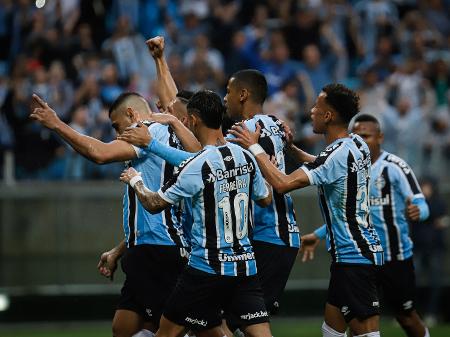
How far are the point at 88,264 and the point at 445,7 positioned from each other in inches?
350

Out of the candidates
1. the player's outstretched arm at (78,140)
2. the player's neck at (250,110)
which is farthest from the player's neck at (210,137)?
the player's neck at (250,110)

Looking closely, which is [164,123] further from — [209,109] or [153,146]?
[209,109]

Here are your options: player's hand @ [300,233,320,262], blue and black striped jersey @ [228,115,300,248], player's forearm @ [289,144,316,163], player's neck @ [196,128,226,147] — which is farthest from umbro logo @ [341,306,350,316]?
player's neck @ [196,128,226,147]

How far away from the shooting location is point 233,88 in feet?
30.7

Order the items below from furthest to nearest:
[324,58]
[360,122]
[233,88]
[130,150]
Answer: [324,58]
[360,122]
[233,88]
[130,150]

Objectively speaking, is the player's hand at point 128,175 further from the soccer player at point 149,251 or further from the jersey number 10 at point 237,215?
the jersey number 10 at point 237,215

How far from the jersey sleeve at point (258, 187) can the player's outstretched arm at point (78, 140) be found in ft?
3.62

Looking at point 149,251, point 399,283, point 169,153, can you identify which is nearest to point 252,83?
point 169,153

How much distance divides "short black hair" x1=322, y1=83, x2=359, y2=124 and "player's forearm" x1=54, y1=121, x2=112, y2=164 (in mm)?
1943

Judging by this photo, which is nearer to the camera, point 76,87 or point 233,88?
point 233,88

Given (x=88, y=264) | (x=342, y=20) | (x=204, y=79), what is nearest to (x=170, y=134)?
(x=88, y=264)

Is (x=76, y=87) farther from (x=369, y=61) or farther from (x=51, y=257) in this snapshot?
(x=369, y=61)

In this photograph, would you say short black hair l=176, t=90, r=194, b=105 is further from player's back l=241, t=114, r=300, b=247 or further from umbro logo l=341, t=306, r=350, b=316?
umbro logo l=341, t=306, r=350, b=316

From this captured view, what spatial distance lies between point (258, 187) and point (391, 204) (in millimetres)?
3052
